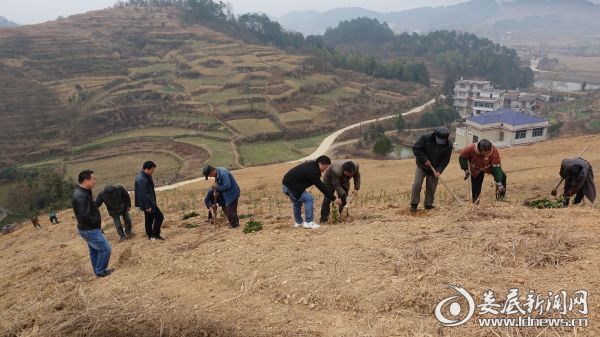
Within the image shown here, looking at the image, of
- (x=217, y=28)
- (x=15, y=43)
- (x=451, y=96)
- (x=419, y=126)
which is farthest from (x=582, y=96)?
(x=15, y=43)

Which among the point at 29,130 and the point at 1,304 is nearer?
the point at 1,304

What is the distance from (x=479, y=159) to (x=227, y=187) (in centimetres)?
461

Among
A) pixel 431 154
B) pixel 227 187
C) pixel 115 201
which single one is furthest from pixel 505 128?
pixel 115 201

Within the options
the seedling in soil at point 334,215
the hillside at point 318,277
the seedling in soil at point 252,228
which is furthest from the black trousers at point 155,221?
the seedling in soil at point 334,215

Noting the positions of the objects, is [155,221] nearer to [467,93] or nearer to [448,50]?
[467,93]

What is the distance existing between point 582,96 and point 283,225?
77423 millimetres

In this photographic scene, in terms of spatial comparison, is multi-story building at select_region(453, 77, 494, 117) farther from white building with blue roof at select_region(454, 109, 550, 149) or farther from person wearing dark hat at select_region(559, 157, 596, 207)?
person wearing dark hat at select_region(559, 157, 596, 207)

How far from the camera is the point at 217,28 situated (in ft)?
287

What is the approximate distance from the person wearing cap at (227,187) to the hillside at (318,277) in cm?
34

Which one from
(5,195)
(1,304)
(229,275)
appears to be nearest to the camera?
(229,275)

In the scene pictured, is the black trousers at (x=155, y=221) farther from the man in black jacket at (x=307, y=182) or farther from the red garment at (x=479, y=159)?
the red garment at (x=479, y=159)

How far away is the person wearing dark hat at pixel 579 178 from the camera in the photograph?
718 cm

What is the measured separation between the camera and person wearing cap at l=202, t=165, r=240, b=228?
7534 millimetres

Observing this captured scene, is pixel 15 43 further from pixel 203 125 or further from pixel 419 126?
pixel 419 126
